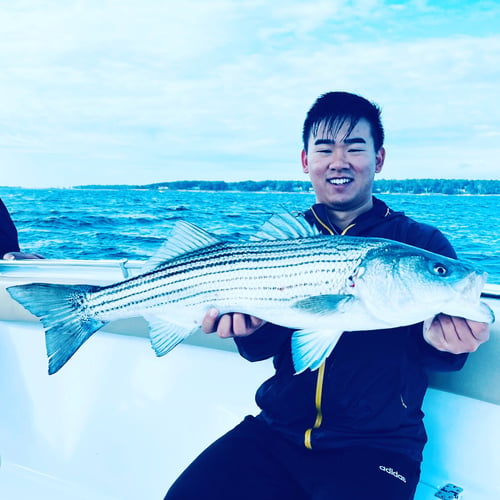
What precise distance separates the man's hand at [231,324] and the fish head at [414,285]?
589 mm

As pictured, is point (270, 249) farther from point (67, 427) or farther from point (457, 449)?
point (67, 427)

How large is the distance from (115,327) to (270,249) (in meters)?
2.11

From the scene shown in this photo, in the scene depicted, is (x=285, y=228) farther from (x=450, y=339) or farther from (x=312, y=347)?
(x=450, y=339)

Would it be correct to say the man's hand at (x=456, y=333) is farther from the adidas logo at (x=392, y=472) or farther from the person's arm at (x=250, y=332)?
the person's arm at (x=250, y=332)

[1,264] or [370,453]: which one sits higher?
[1,264]

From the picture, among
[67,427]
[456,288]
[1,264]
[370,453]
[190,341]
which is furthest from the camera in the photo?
[1,264]

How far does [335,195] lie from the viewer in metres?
2.98

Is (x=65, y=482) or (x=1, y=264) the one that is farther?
(x=1, y=264)

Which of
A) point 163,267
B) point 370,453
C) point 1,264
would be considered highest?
point 163,267

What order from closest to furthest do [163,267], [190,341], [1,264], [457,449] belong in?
1. [163,267]
2. [457,449]
3. [190,341]
4. [1,264]

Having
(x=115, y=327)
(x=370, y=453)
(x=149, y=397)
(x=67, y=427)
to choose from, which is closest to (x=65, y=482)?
(x=67, y=427)

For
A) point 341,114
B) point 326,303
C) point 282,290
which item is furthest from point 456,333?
point 341,114

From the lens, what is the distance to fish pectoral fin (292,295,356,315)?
2172mm

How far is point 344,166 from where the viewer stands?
2.93 metres
